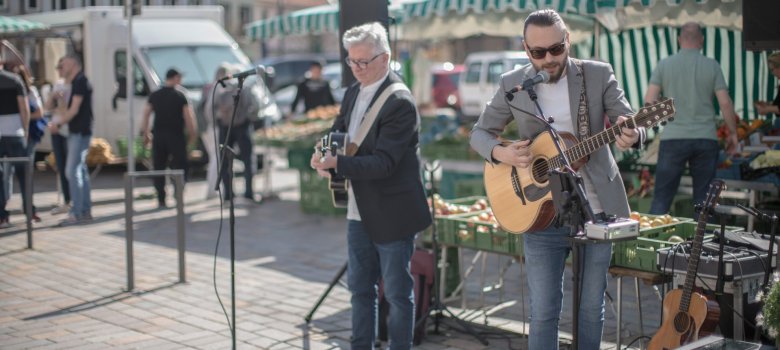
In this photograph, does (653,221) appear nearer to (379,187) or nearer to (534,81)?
(379,187)

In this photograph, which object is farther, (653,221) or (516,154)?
(653,221)

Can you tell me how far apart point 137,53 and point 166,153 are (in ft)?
12.0

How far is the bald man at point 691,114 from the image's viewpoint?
23.9 feet

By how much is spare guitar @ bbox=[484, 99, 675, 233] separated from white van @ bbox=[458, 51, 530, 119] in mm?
20660

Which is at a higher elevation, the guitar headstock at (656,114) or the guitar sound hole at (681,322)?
the guitar headstock at (656,114)

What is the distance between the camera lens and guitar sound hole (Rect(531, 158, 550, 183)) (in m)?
4.24

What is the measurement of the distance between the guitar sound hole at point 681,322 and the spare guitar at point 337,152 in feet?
5.99

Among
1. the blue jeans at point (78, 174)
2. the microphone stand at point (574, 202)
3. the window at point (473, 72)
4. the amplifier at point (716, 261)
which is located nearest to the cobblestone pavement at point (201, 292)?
the blue jeans at point (78, 174)

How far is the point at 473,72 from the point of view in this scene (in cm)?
2633

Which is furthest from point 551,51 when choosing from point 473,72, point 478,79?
point 473,72

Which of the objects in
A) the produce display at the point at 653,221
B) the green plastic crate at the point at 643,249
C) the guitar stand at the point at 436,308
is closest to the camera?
the green plastic crate at the point at 643,249

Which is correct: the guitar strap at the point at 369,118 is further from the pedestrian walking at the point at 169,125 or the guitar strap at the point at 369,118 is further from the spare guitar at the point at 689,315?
Result: the pedestrian walking at the point at 169,125

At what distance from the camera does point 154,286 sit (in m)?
7.86

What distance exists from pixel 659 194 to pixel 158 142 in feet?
23.1
